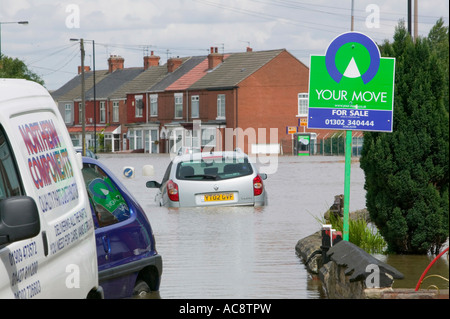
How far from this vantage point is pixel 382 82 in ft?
37.9

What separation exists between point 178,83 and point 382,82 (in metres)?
76.1

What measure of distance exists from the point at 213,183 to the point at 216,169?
2.09 feet

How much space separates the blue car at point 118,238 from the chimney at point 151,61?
9074 centimetres

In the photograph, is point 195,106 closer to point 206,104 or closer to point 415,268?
point 206,104

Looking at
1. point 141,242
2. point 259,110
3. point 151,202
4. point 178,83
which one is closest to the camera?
point 141,242

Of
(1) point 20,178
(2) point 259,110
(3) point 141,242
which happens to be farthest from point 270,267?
(2) point 259,110

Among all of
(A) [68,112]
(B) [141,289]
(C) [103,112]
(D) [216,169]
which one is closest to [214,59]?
(C) [103,112]

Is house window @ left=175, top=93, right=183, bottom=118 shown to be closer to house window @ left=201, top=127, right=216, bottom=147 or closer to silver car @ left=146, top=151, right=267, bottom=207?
house window @ left=201, top=127, right=216, bottom=147

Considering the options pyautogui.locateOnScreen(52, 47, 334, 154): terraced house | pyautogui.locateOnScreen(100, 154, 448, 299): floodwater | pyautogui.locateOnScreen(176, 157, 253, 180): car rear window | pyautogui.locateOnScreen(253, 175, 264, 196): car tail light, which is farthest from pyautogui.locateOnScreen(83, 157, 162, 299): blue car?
pyautogui.locateOnScreen(52, 47, 334, 154): terraced house

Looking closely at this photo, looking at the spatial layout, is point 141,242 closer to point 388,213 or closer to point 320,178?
point 388,213

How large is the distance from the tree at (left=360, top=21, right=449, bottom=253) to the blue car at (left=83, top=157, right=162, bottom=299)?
15.2 feet

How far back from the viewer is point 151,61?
99.6m

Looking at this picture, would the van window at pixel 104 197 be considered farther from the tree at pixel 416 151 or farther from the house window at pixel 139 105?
the house window at pixel 139 105

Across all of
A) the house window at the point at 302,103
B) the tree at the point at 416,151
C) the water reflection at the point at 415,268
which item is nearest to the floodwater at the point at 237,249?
the water reflection at the point at 415,268
